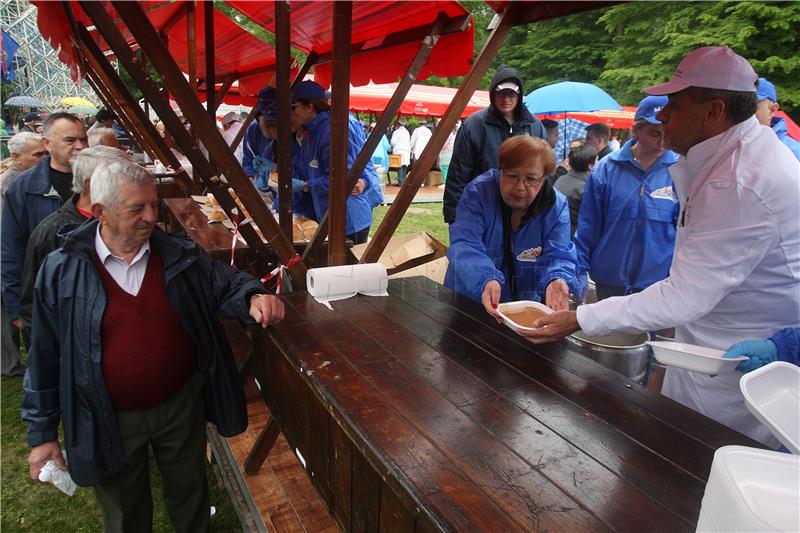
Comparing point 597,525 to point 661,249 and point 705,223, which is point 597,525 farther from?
point 661,249

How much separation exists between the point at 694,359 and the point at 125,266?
83.2 inches

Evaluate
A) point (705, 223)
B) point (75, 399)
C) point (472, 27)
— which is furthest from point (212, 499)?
point (472, 27)

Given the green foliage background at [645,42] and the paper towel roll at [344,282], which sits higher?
the green foliage background at [645,42]

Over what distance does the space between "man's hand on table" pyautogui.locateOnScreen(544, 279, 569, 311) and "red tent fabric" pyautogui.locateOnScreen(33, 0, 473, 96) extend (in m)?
1.88

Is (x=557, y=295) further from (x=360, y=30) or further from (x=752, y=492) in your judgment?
(x=360, y=30)

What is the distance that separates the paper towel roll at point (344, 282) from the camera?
224cm

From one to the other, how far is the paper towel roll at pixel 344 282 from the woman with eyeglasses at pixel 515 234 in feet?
1.41

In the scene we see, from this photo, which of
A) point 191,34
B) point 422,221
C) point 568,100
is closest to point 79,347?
point 191,34

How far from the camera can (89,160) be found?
2066 mm

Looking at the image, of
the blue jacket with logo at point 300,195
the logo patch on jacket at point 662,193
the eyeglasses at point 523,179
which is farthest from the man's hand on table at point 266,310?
the logo patch on jacket at point 662,193

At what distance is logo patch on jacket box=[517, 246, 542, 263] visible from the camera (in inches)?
99.0

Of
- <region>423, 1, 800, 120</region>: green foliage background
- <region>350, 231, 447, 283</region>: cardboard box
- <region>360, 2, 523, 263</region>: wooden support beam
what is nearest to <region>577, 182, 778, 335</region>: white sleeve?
<region>423, 1, 800, 120</region>: green foliage background

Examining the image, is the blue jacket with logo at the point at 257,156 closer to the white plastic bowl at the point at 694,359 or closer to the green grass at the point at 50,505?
the green grass at the point at 50,505

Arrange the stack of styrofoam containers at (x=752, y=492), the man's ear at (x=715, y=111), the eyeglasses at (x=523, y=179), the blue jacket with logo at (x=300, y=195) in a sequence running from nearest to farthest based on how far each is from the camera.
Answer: the stack of styrofoam containers at (x=752, y=492), the man's ear at (x=715, y=111), the eyeglasses at (x=523, y=179), the blue jacket with logo at (x=300, y=195)
